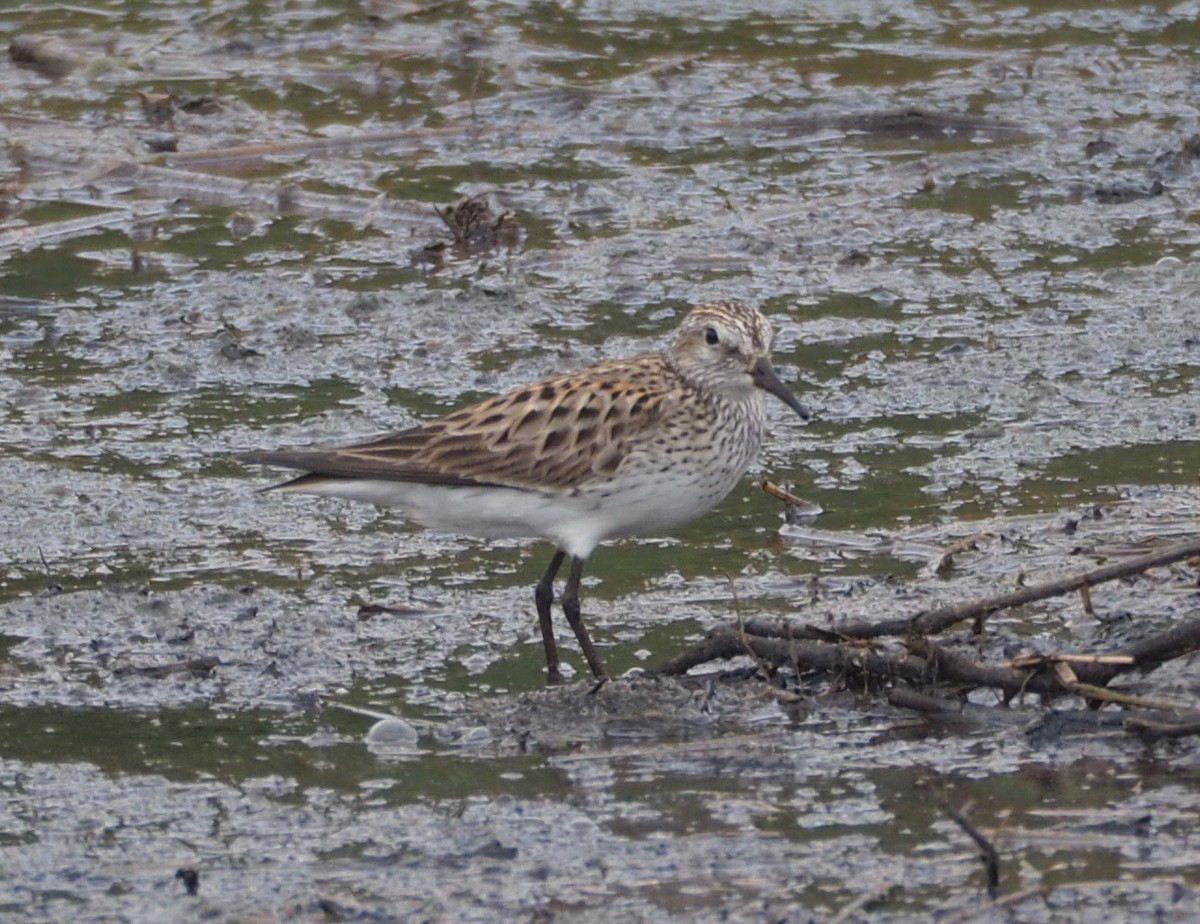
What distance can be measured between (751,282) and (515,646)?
Result: 3.78 metres

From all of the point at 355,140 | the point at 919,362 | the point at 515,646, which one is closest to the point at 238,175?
the point at 355,140

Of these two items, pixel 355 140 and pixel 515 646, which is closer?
pixel 515 646

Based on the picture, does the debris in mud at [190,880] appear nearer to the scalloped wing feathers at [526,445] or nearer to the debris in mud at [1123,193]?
the scalloped wing feathers at [526,445]

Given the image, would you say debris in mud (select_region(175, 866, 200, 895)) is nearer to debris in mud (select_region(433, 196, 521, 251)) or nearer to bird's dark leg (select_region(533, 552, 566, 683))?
bird's dark leg (select_region(533, 552, 566, 683))

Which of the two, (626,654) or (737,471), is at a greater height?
(737,471)

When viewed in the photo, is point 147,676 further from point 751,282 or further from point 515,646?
point 751,282

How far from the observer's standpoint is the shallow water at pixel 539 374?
5.44 metres

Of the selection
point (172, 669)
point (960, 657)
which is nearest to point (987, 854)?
point (960, 657)

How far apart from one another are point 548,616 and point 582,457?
0.52 meters

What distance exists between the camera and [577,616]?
6.96 meters

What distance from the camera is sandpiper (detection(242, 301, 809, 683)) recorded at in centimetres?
702

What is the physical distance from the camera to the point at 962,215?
11406 millimetres

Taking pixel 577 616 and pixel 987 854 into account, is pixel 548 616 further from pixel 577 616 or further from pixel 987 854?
pixel 987 854

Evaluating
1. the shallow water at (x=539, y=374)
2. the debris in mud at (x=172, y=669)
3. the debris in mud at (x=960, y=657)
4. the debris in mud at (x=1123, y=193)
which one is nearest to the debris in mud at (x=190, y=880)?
the shallow water at (x=539, y=374)
